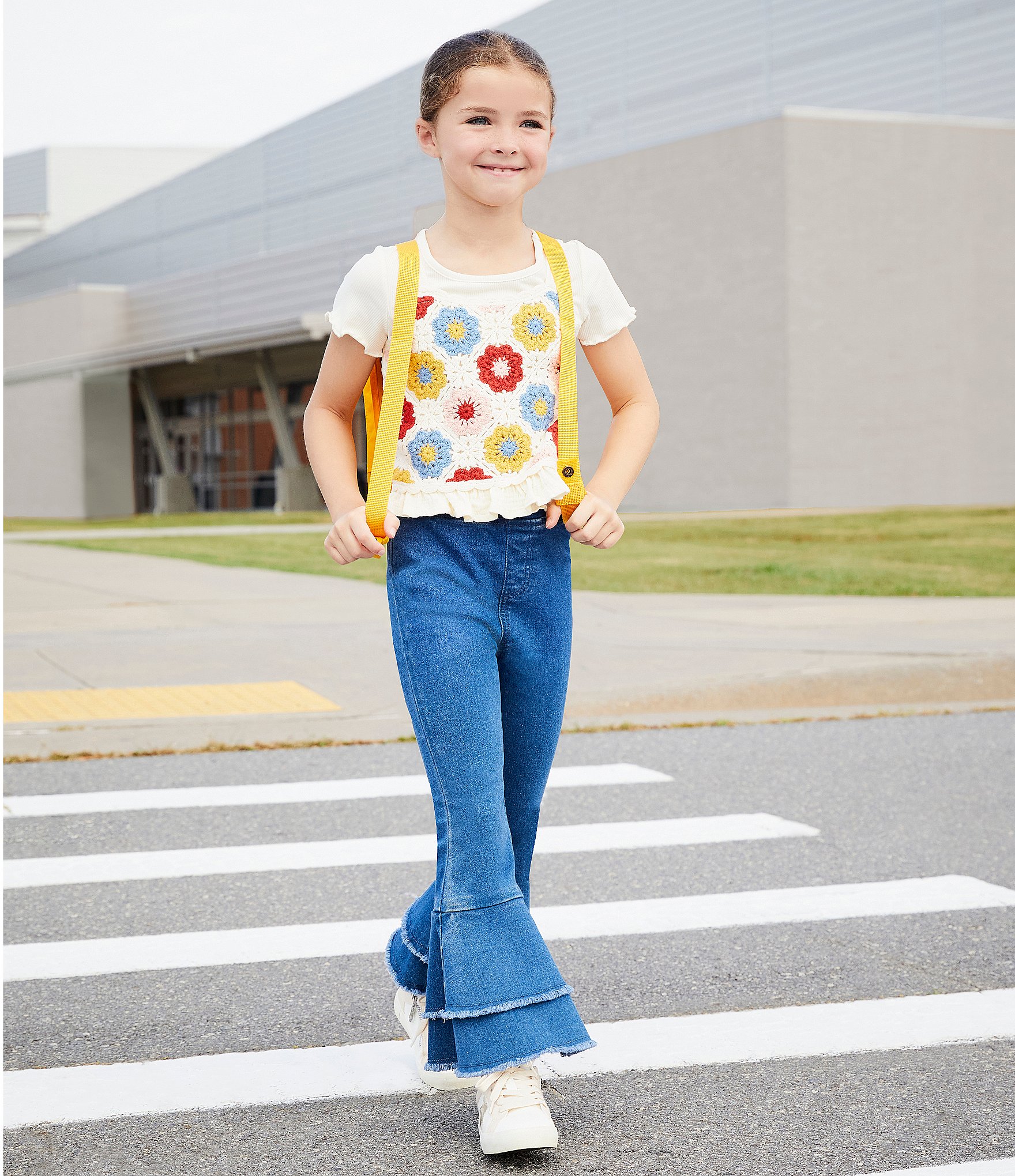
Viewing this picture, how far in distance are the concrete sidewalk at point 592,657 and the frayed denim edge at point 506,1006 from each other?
4825 mm

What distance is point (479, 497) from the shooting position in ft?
9.51

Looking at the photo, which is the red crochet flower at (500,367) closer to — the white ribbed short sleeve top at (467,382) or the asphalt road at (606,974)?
the white ribbed short sleeve top at (467,382)

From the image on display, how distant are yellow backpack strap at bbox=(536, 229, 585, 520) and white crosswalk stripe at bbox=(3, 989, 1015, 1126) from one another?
4.03 feet

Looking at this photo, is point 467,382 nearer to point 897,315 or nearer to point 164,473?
point 897,315

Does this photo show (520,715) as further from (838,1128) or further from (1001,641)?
(1001,641)

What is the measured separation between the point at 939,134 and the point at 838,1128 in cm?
2853

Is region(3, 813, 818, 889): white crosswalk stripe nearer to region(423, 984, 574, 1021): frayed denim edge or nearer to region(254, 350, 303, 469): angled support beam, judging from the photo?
region(423, 984, 574, 1021): frayed denim edge

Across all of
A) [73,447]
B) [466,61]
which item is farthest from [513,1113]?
[73,447]

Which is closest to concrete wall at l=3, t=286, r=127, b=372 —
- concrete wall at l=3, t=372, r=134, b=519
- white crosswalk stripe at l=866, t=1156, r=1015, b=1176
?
concrete wall at l=3, t=372, r=134, b=519

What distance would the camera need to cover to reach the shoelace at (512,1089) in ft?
9.22

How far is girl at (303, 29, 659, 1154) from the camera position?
285 centimetres

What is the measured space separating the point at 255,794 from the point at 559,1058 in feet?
10.7

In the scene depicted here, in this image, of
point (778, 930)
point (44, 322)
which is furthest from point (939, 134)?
point (44, 322)

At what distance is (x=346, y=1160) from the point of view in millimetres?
2854
